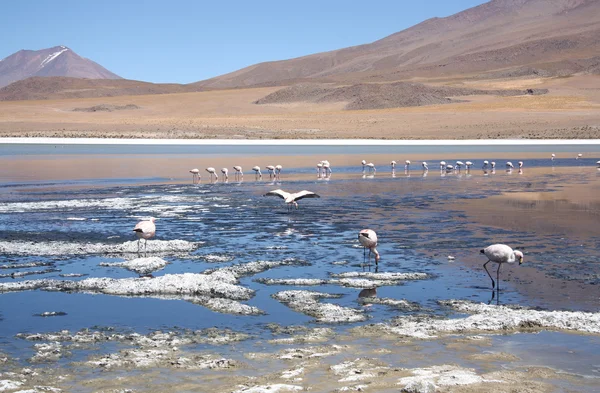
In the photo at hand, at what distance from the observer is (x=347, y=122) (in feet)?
243

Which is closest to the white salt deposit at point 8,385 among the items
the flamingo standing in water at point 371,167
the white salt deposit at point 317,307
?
the white salt deposit at point 317,307

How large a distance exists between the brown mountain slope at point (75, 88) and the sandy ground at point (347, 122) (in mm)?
57984

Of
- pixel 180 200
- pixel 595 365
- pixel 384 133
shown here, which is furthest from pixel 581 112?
pixel 595 365

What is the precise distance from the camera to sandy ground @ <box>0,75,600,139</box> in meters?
61.1

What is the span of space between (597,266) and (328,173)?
1889 cm

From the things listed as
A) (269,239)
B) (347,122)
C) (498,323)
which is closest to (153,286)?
(269,239)

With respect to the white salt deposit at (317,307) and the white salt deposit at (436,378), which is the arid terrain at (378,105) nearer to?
the white salt deposit at (317,307)

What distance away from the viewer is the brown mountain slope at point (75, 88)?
537 feet

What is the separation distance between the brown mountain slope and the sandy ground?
5798 centimetres

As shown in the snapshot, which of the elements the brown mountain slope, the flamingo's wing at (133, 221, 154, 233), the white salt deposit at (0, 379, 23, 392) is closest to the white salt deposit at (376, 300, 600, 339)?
the white salt deposit at (0, 379, 23, 392)

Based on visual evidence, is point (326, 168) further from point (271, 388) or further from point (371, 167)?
point (271, 388)

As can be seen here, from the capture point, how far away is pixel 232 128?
6675cm

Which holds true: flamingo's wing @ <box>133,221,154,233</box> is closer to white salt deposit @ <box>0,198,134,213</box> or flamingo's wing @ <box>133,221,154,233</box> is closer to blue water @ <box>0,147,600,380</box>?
blue water @ <box>0,147,600,380</box>

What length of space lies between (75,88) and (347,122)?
389 feet
